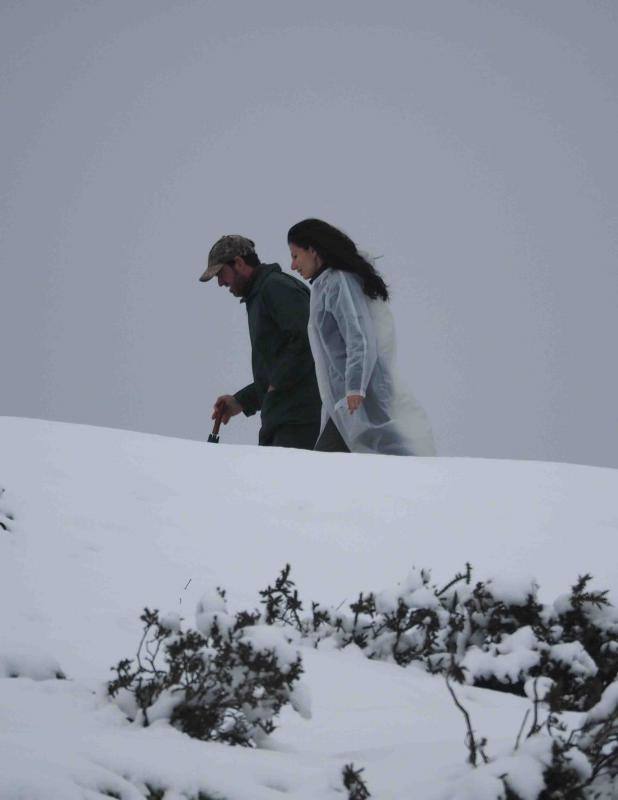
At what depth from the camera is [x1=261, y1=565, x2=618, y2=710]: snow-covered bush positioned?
3.06m

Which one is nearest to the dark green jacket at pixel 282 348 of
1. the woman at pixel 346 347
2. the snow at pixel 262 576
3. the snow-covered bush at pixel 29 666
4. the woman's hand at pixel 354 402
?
the woman at pixel 346 347

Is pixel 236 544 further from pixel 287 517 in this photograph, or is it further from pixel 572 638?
pixel 572 638

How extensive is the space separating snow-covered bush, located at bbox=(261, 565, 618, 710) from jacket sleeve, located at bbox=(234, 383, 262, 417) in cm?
420

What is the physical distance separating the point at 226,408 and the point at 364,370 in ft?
5.28

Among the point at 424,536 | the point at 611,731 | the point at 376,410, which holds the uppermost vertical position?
the point at 376,410

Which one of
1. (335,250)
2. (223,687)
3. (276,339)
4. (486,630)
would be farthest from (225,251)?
(223,687)

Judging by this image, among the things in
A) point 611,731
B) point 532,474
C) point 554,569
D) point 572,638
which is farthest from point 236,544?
point 611,731

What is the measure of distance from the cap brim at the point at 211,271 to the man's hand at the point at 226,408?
0.94 m

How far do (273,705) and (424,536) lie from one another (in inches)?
92.9

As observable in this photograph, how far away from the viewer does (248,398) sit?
7.89 meters

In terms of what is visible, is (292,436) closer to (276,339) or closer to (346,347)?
(276,339)

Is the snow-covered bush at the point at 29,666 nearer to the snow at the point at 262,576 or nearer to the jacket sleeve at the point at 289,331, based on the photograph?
the snow at the point at 262,576

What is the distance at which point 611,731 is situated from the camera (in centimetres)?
219

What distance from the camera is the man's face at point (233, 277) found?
724 centimetres
